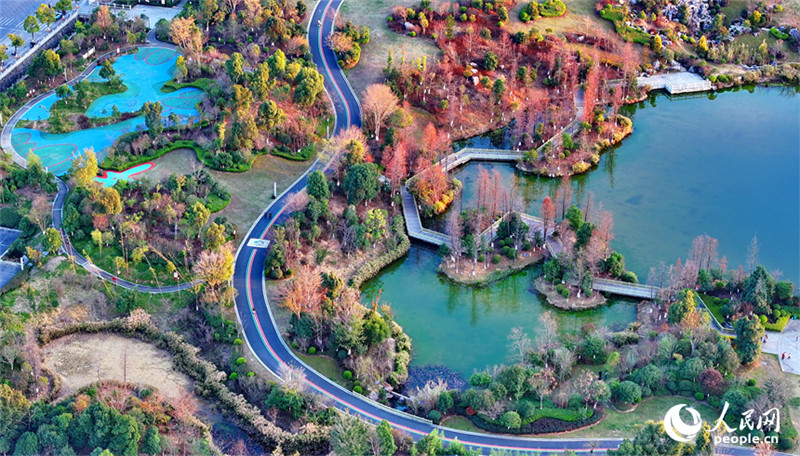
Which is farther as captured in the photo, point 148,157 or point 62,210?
point 148,157

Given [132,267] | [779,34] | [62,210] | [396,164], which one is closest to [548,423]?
[396,164]

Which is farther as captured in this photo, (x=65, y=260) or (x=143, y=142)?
(x=143, y=142)

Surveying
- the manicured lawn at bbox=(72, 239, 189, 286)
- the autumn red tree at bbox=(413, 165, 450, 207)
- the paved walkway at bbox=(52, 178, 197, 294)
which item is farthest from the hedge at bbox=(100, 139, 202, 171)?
the autumn red tree at bbox=(413, 165, 450, 207)

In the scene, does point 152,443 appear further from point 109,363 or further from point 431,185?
point 431,185

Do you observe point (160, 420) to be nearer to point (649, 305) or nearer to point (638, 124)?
point (649, 305)

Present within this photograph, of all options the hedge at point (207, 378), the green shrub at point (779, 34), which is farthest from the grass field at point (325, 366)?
the green shrub at point (779, 34)

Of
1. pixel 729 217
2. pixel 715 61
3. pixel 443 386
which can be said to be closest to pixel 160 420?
pixel 443 386

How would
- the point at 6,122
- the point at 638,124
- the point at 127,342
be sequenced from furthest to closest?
the point at 638,124 < the point at 6,122 < the point at 127,342
